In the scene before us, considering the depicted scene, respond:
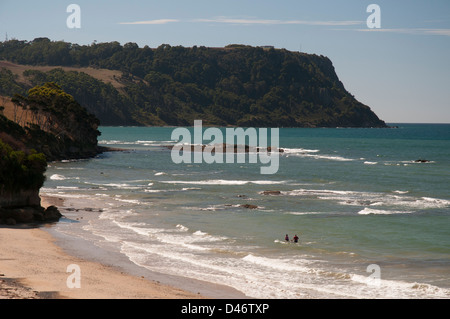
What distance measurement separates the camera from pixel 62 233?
114 ft

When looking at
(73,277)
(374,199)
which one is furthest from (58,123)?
(73,277)

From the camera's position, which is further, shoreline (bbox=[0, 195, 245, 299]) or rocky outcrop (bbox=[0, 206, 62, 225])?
rocky outcrop (bbox=[0, 206, 62, 225])

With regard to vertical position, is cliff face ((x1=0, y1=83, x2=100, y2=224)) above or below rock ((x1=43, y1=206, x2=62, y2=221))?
above

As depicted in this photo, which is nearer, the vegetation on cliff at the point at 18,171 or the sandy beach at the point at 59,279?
the sandy beach at the point at 59,279

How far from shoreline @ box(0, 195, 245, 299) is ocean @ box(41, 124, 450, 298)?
3.96 feet

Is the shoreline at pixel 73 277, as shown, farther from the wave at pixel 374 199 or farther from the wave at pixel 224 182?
the wave at pixel 224 182

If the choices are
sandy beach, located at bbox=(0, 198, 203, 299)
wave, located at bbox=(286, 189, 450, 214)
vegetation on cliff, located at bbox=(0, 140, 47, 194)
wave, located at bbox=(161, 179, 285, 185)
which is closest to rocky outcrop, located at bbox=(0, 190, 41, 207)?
vegetation on cliff, located at bbox=(0, 140, 47, 194)

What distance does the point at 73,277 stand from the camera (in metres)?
23.3

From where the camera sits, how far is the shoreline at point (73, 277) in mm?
20859

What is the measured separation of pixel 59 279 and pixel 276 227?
1847 centimetres

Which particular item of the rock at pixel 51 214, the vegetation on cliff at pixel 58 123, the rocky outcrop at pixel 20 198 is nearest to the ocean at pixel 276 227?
the rock at pixel 51 214

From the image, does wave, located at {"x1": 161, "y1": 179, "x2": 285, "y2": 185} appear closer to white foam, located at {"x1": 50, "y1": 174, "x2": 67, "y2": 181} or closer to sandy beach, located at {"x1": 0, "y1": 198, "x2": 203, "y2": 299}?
white foam, located at {"x1": 50, "y1": 174, "x2": 67, "y2": 181}

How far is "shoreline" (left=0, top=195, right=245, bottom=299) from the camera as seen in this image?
2086cm
